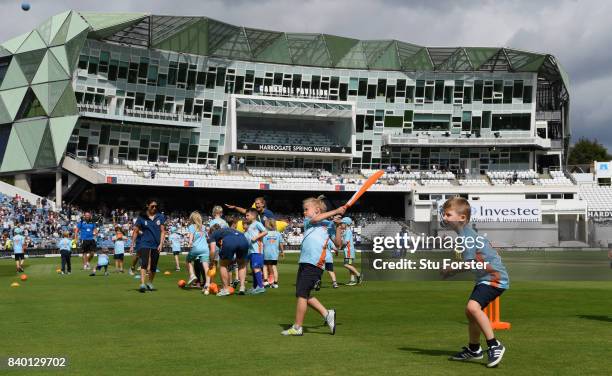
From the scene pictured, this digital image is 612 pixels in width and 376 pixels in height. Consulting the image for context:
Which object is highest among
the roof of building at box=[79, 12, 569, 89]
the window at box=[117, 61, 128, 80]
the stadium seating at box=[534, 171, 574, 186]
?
the roof of building at box=[79, 12, 569, 89]

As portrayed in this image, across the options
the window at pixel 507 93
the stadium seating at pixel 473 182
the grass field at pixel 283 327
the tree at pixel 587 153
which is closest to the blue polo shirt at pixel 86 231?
the grass field at pixel 283 327

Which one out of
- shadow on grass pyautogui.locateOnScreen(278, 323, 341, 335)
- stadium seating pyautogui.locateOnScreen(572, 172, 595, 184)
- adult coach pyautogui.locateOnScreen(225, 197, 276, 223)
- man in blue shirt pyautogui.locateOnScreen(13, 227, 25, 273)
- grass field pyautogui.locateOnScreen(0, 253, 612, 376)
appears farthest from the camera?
stadium seating pyautogui.locateOnScreen(572, 172, 595, 184)

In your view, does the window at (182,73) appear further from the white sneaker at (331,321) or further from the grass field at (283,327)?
the white sneaker at (331,321)

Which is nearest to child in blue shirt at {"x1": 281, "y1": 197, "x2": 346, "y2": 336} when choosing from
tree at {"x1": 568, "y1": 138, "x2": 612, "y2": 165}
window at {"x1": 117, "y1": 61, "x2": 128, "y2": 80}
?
window at {"x1": 117, "y1": 61, "x2": 128, "y2": 80}

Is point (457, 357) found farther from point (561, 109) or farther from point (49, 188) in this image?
point (561, 109)

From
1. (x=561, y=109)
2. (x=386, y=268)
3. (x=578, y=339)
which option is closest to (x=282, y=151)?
(x=561, y=109)

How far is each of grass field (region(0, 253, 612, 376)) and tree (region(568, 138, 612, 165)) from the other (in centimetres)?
10518

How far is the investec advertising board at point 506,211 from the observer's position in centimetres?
6078

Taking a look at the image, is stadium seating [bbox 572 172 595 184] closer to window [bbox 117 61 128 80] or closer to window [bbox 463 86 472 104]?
window [bbox 463 86 472 104]

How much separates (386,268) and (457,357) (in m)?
15.4

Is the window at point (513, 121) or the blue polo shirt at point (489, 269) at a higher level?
the window at point (513, 121)

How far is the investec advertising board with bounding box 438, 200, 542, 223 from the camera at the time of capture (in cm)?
6078

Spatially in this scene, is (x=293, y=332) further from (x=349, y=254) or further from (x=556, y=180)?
(x=556, y=180)

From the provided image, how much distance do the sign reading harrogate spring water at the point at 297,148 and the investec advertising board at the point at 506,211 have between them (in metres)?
21.2
